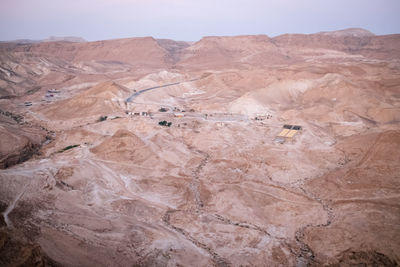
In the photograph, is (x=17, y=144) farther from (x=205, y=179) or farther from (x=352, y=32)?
(x=352, y=32)

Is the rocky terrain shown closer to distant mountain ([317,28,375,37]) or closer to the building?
the building

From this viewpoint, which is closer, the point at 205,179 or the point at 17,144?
the point at 205,179

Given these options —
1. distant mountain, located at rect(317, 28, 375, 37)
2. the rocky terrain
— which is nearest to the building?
the rocky terrain

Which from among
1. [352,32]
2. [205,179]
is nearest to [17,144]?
[205,179]

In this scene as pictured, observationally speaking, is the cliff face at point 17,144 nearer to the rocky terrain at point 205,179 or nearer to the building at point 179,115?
the rocky terrain at point 205,179

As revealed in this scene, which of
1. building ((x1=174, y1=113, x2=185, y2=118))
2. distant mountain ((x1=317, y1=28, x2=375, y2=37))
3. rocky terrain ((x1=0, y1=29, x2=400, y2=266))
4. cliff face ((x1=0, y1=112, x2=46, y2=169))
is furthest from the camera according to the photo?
distant mountain ((x1=317, y1=28, x2=375, y2=37))

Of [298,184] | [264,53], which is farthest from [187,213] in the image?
[264,53]

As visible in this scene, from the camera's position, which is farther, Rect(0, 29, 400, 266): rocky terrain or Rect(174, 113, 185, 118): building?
Rect(174, 113, 185, 118): building

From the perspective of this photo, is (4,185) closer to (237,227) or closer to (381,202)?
(237,227)
